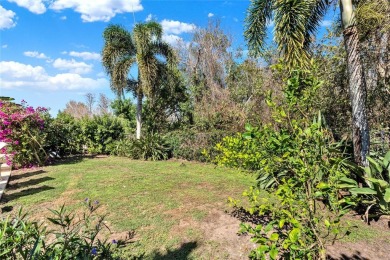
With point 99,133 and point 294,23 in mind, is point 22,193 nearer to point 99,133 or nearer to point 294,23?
point 99,133

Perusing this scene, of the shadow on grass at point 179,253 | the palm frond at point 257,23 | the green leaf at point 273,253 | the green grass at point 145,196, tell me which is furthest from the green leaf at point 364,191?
the palm frond at point 257,23

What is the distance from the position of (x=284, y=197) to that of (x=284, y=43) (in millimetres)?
5565

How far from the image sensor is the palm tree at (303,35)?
19.0ft

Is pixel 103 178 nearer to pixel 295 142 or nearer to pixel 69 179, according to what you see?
pixel 69 179

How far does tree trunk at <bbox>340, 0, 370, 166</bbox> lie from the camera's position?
5742 mm

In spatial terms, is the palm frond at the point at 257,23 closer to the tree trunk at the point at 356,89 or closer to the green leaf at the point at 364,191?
the tree trunk at the point at 356,89

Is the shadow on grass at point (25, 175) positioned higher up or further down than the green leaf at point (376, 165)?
further down

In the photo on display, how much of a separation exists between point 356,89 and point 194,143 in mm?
7100

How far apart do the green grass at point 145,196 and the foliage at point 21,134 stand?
948 millimetres

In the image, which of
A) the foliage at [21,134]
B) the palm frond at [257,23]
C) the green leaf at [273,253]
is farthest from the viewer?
the foliage at [21,134]

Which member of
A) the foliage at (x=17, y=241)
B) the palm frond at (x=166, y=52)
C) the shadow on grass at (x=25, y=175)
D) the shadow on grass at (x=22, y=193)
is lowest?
the shadow on grass at (x=22, y=193)

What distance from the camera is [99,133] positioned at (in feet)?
45.2

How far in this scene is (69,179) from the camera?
7449mm

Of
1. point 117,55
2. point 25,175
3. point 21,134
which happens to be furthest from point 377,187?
point 117,55
